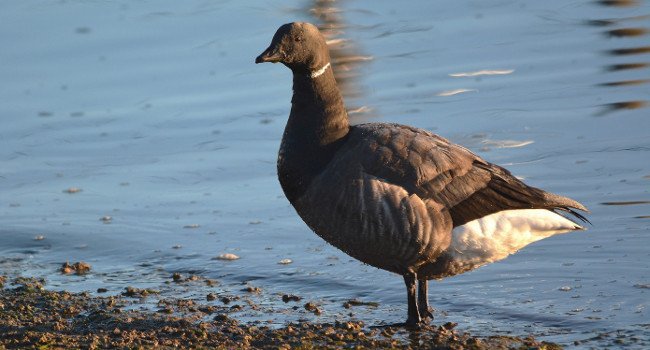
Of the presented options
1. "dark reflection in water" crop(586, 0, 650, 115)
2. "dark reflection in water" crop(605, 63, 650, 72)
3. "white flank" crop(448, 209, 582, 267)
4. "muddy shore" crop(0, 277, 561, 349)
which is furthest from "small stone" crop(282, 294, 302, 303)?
"dark reflection in water" crop(605, 63, 650, 72)

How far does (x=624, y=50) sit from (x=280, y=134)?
3.88 meters

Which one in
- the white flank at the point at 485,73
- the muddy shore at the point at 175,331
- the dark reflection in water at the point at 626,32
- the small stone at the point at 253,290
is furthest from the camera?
the dark reflection in water at the point at 626,32

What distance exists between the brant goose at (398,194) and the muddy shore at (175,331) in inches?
16.8

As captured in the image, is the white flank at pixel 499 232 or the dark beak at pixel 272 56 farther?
the dark beak at pixel 272 56

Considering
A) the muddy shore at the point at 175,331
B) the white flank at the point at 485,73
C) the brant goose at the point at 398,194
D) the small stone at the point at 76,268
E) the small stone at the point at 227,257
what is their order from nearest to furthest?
the muddy shore at the point at 175,331
the brant goose at the point at 398,194
the small stone at the point at 76,268
the small stone at the point at 227,257
the white flank at the point at 485,73

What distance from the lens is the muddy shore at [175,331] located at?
650cm

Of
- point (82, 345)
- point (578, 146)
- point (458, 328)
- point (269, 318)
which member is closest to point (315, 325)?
point (269, 318)

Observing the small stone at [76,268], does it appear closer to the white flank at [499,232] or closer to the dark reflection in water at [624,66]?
the white flank at [499,232]

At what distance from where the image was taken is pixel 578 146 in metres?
9.95

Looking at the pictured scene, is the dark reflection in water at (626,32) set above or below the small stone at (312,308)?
above

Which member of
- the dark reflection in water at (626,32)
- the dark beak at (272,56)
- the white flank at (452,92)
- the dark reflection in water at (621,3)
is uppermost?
the dark reflection in water at (621,3)

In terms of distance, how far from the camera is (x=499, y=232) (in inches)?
275

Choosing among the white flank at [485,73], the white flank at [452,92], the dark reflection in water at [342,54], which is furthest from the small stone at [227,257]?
the white flank at [485,73]

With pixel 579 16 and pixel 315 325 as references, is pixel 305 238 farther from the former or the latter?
pixel 579 16
